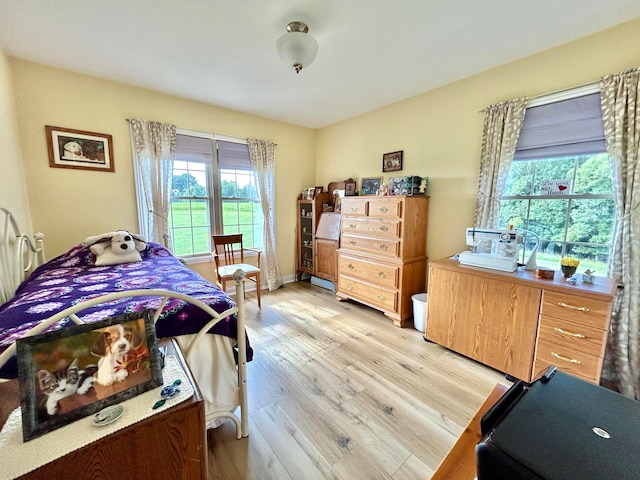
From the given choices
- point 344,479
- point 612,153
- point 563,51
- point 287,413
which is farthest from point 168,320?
point 563,51

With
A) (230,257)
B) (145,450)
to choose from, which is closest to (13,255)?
(230,257)

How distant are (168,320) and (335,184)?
123 inches

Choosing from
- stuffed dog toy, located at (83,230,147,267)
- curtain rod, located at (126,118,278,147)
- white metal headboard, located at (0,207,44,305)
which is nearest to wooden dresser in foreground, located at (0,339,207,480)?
white metal headboard, located at (0,207,44,305)

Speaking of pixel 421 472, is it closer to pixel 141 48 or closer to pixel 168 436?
pixel 168 436

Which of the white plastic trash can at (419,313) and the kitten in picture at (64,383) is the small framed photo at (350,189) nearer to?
the white plastic trash can at (419,313)

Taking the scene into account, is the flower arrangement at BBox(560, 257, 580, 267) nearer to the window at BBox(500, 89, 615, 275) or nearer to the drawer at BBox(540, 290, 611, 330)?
the drawer at BBox(540, 290, 611, 330)

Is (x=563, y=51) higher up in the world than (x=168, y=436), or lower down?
higher up

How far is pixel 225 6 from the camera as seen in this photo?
1.64 meters

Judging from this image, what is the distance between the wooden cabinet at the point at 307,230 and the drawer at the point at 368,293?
826mm

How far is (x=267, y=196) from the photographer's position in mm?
3797

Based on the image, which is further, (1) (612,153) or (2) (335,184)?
(2) (335,184)

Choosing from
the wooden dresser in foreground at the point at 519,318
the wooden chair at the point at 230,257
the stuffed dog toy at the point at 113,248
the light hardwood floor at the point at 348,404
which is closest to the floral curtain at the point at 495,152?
the wooden dresser in foreground at the point at 519,318

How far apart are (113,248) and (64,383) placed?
195cm

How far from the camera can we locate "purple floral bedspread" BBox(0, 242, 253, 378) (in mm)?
1163
